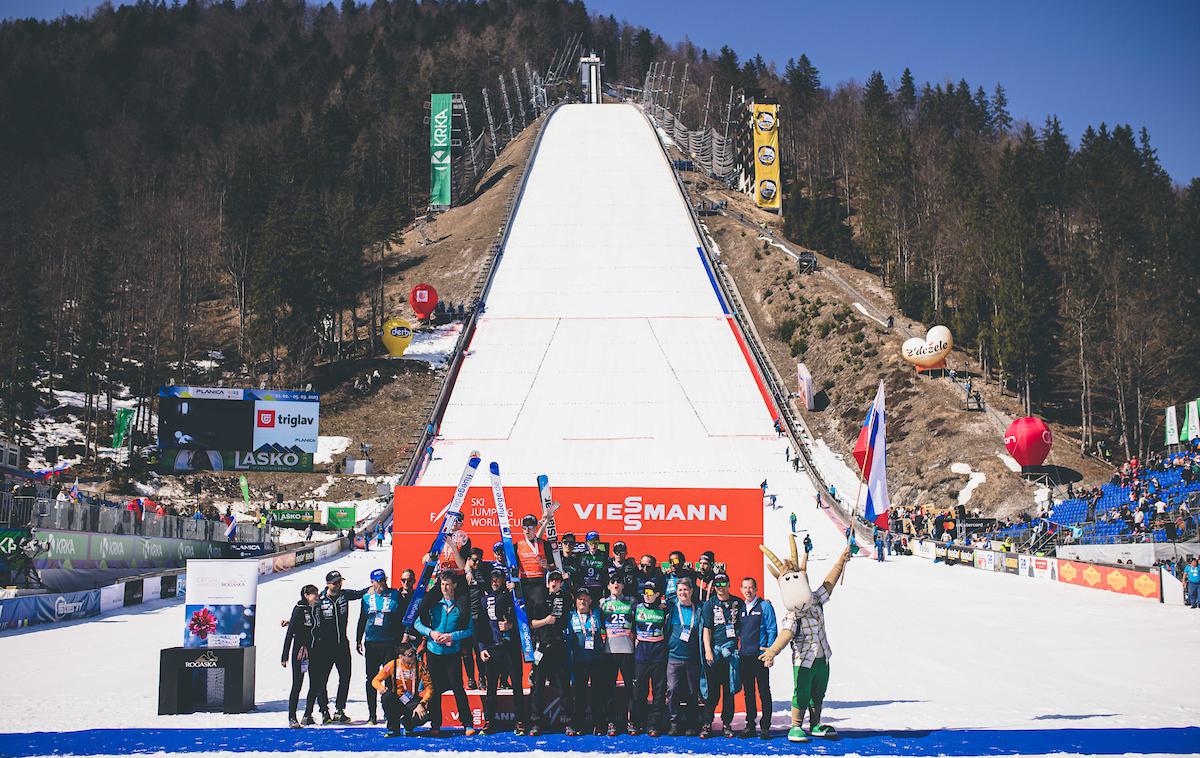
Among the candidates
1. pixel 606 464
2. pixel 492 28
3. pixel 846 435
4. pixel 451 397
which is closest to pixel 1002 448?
pixel 846 435

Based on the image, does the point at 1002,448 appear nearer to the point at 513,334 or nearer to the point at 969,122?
the point at 513,334

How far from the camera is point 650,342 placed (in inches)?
1930

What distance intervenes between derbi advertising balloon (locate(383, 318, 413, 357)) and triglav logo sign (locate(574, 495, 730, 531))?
3810cm

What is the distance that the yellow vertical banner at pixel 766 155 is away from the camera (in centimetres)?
7675

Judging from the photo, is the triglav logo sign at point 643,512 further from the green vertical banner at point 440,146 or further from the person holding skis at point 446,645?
Answer: the green vertical banner at point 440,146

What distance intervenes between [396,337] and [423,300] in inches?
183

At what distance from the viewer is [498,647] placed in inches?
399

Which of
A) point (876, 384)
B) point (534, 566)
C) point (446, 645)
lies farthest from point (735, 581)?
point (876, 384)

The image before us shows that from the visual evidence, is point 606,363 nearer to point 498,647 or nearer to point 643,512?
point 643,512

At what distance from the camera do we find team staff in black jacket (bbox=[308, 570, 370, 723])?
1034 centimetres

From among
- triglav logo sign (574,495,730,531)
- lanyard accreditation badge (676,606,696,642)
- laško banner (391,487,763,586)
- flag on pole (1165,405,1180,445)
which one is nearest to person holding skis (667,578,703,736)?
lanyard accreditation badge (676,606,696,642)

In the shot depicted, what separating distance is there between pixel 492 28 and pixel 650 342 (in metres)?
109

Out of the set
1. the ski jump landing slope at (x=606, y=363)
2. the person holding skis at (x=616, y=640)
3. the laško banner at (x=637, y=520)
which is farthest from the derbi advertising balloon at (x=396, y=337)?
the person holding skis at (x=616, y=640)

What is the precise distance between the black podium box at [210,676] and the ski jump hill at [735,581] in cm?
27
